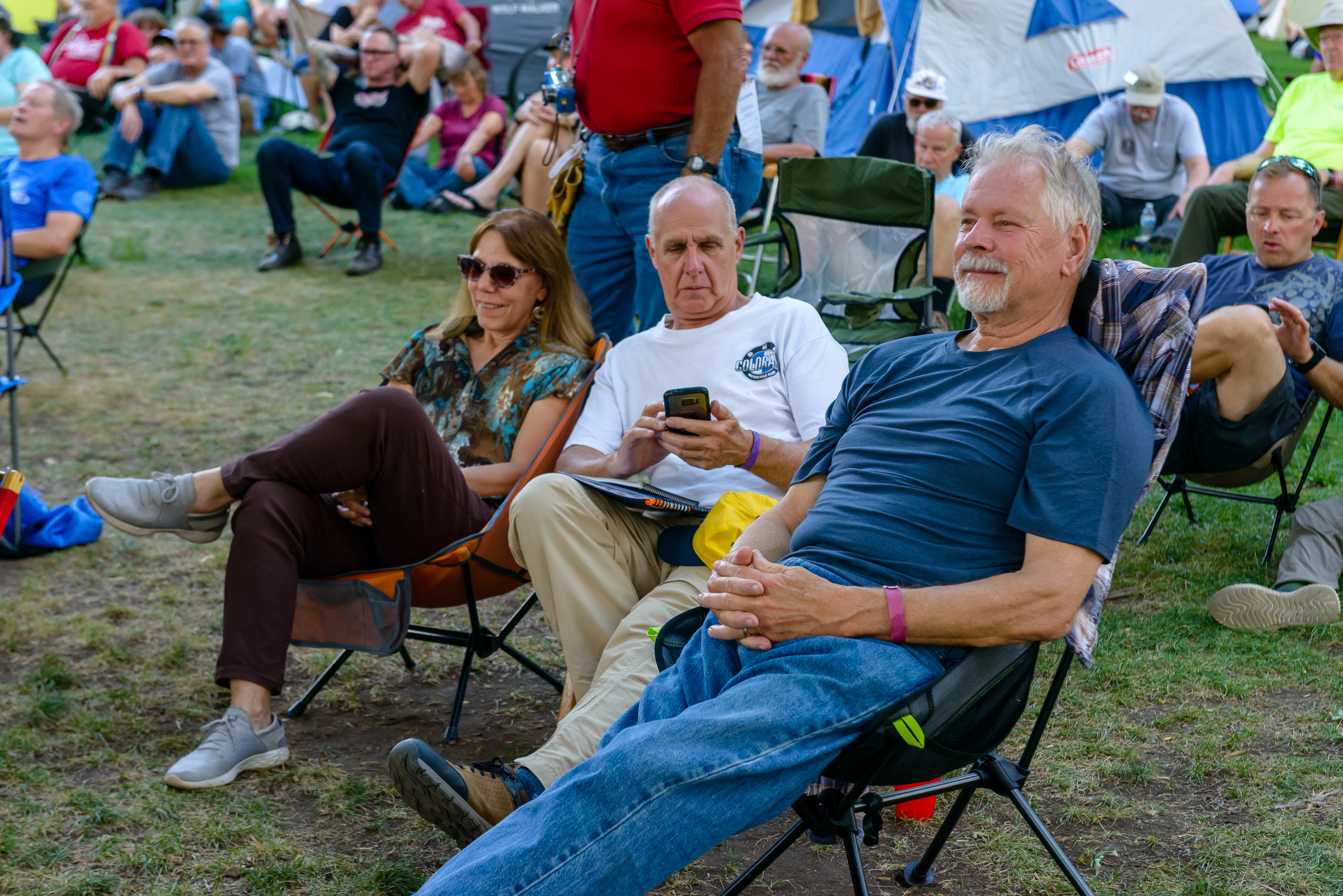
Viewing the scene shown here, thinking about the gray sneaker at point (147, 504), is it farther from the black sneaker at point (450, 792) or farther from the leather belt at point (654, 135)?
the leather belt at point (654, 135)

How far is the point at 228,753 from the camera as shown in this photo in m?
2.69

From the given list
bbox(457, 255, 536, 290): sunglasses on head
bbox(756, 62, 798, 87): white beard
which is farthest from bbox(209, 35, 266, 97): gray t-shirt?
bbox(457, 255, 536, 290): sunglasses on head

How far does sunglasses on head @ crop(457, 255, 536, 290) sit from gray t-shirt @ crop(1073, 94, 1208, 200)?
5.56m

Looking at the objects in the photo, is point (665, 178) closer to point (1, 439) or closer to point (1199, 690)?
point (1199, 690)

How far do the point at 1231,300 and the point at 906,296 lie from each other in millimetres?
1180

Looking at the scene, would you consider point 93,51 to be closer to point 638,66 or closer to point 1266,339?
point 638,66

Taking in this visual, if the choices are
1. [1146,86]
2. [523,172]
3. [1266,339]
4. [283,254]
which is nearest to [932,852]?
[1266,339]

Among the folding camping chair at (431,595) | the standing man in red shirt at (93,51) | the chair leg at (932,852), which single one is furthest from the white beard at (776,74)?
the standing man in red shirt at (93,51)

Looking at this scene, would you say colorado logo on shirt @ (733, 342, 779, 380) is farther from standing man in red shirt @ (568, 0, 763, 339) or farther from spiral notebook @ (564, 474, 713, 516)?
standing man in red shirt @ (568, 0, 763, 339)

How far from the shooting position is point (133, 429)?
5426 mm

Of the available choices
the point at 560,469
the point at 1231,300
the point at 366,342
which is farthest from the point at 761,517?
the point at 366,342

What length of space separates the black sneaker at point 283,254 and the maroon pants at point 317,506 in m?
6.34

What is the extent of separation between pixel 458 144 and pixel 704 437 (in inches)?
327

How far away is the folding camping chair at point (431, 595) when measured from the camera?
2.76 meters
